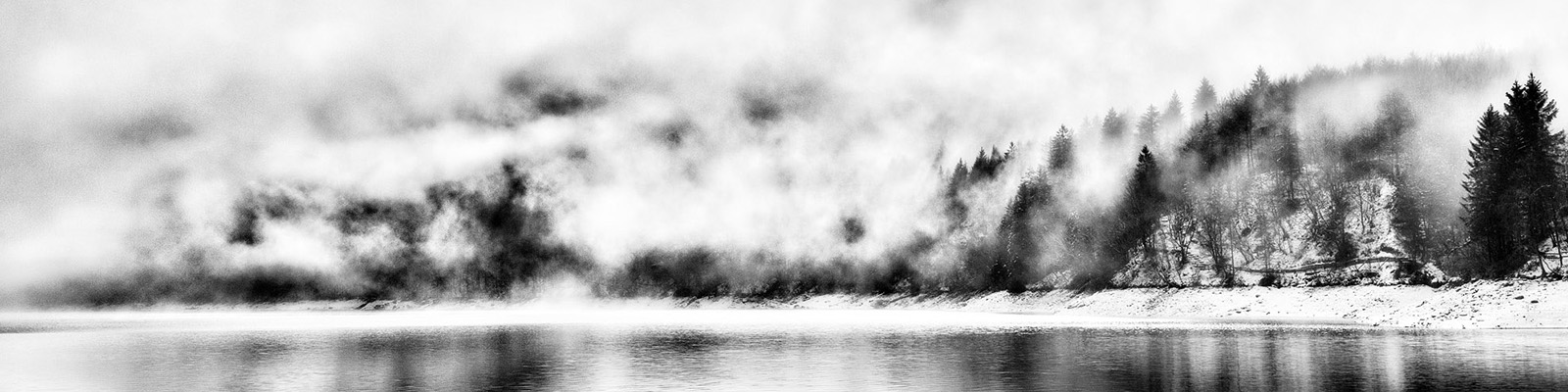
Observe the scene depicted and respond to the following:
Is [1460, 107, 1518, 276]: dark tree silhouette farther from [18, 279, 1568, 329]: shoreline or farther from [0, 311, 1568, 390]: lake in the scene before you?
[0, 311, 1568, 390]: lake

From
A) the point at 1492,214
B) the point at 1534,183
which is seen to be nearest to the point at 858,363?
the point at 1492,214

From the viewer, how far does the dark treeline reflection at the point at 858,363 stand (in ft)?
116

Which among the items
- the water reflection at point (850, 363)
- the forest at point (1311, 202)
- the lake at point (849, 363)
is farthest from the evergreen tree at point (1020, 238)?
the water reflection at point (850, 363)

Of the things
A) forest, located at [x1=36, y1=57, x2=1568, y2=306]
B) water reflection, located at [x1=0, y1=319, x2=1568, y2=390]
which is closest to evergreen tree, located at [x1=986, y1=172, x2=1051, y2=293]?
forest, located at [x1=36, y1=57, x2=1568, y2=306]

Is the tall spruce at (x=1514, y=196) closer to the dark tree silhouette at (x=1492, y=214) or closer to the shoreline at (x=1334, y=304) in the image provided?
the dark tree silhouette at (x=1492, y=214)

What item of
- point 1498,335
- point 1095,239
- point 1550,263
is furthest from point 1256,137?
point 1498,335

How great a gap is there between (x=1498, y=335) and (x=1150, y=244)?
93696 mm

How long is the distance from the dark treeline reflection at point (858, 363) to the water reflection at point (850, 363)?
10cm

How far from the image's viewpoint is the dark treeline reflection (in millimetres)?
35469

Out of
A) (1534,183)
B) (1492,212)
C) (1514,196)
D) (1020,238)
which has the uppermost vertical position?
(1534,183)

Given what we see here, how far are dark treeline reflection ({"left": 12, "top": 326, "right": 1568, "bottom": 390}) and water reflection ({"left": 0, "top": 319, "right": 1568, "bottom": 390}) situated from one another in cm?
10

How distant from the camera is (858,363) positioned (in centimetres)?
4550

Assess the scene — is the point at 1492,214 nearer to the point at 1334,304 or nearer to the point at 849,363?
the point at 1334,304

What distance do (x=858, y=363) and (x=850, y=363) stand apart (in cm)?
42
